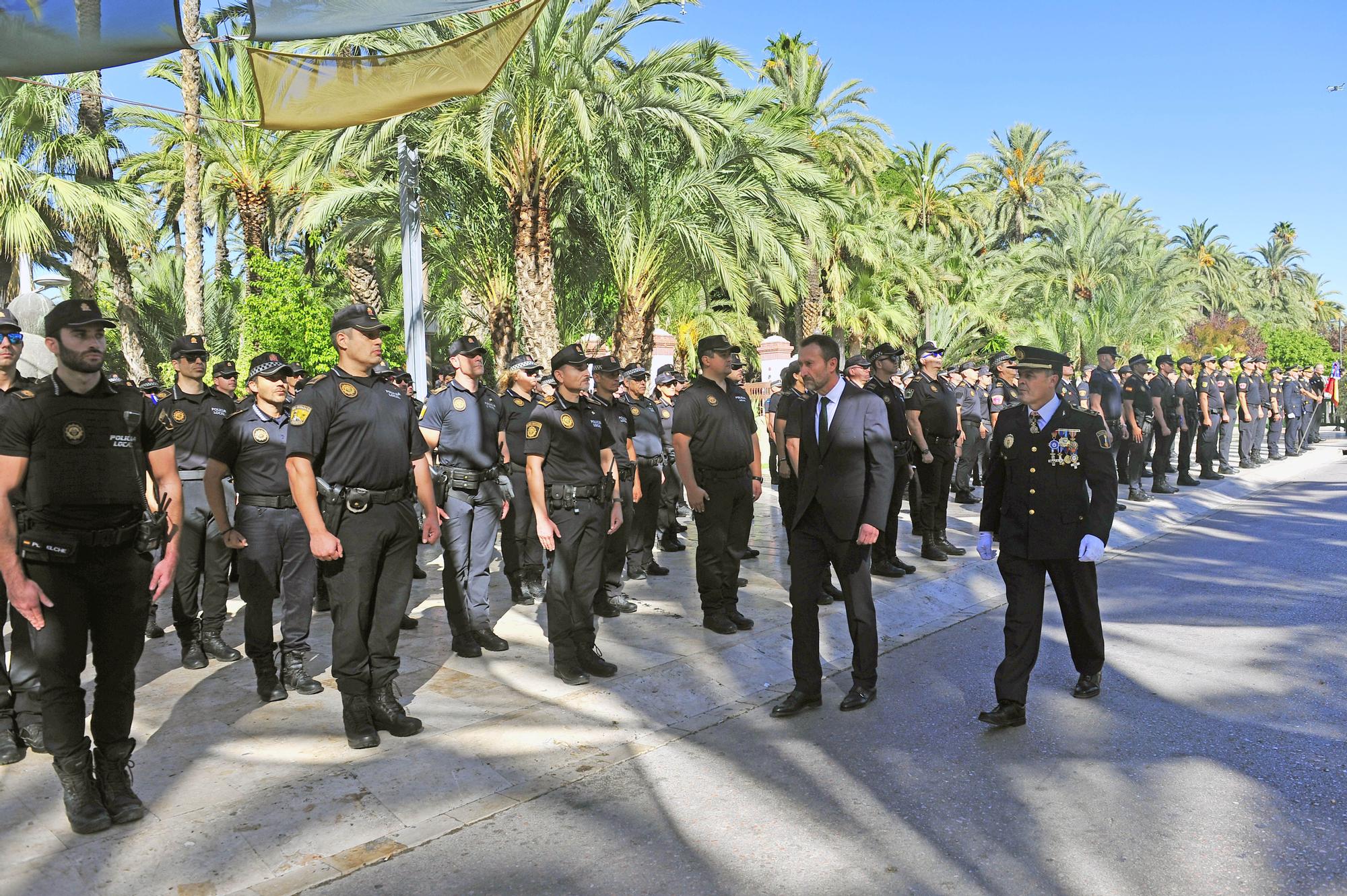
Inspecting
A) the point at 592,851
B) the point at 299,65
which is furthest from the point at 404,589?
the point at 299,65

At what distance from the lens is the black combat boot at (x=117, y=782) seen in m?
4.11

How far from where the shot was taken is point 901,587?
825 centimetres

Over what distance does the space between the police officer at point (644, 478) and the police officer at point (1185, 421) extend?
9.36m

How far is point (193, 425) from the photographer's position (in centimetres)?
698

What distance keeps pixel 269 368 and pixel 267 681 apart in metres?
1.86

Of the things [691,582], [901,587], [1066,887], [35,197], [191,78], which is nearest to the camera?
[1066,887]

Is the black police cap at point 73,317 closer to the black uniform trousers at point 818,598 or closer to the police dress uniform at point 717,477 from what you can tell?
the black uniform trousers at point 818,598

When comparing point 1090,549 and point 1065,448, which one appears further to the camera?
point 1065,448

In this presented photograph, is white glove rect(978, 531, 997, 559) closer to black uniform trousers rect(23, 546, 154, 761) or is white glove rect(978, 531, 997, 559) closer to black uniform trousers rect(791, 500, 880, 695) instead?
black uniform trousers rect(791, 500, 880, 695)

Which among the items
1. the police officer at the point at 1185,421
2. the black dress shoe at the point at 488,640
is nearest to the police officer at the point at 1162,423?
the police officer at the point at 1185,421

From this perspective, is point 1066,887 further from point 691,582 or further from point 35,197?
point 35,197

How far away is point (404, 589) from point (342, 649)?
0.41 metres

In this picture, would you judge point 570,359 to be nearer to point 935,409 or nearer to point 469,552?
point 469,552

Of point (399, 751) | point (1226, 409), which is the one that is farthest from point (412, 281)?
point (1226, 409)
